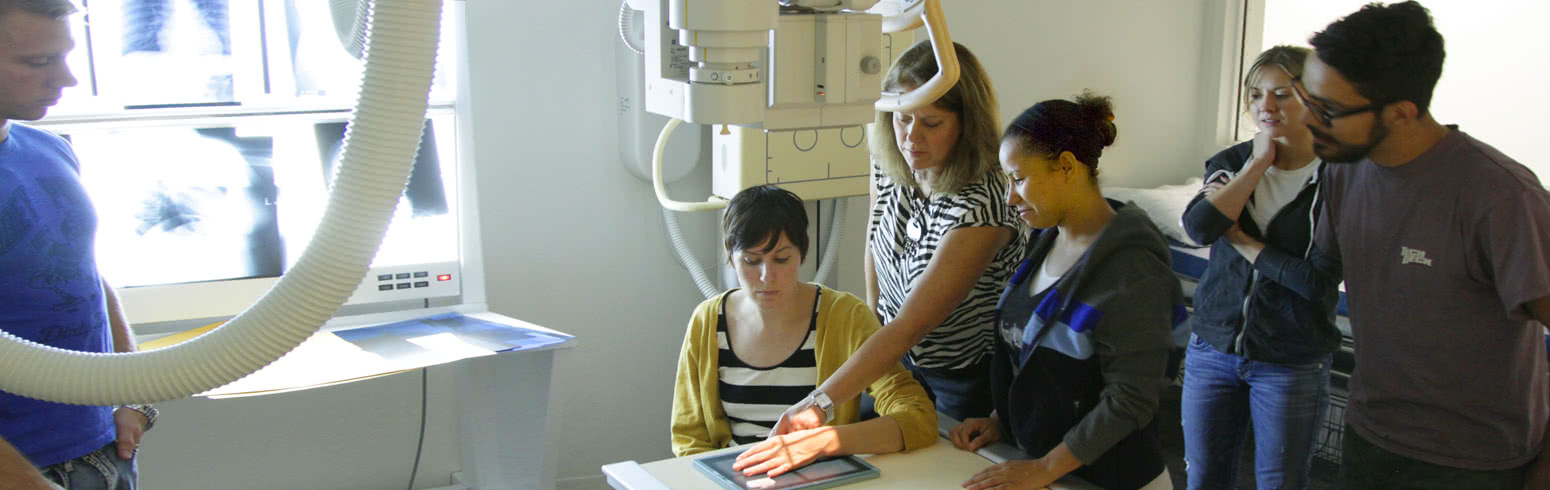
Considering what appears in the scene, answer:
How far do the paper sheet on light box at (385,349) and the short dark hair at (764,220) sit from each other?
782mm

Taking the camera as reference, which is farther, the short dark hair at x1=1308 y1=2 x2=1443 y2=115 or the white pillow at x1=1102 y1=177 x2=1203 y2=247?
the white pillow at x1=1102 y1=177 x2=1203 y2=247

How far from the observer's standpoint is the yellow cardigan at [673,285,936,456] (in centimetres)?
191

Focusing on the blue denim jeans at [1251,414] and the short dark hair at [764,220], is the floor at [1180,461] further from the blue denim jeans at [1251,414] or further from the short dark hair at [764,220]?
the short dark hair at [764,220]

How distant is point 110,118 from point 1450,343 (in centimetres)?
253

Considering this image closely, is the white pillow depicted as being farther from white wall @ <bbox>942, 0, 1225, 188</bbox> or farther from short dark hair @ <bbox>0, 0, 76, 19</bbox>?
short dark hair @ <bbox>0, 0, 76, 19</bbox>

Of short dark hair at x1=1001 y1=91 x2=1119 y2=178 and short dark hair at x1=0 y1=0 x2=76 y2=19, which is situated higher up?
short dark hair at x1=0 y1=0 x2=76 y2=19

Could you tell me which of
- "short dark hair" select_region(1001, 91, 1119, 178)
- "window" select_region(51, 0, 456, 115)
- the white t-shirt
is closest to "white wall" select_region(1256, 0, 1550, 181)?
the white t-shirt

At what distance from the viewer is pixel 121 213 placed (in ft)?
8.52

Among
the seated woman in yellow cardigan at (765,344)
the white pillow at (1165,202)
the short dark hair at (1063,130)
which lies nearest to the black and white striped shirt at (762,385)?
the seated woman in yellow cardigan at (765,344)

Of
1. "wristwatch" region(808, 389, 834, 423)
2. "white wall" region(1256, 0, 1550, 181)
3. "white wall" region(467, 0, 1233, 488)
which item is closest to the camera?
"wristwatch" region(808, 389, 834, 423)

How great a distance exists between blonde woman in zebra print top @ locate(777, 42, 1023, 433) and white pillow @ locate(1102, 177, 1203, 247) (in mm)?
1523

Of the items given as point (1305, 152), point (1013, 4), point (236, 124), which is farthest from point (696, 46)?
point (1013, 4)

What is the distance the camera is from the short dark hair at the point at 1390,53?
156 centimetres

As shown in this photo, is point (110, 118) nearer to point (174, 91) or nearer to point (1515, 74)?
point (174, 91)
